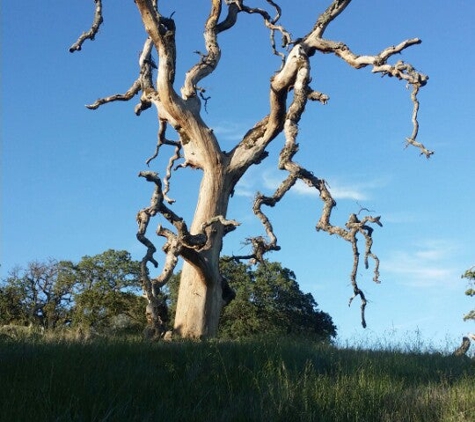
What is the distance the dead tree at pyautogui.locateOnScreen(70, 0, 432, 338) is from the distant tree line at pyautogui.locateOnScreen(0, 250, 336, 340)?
12.5 m

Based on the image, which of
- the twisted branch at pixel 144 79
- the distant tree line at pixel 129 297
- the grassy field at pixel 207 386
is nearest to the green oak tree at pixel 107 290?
the distant tree line at pixel 129 297

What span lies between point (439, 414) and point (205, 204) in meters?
11.4

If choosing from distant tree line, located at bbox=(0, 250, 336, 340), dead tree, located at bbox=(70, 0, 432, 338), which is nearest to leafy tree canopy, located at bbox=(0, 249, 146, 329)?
distant tree line, located at bbox=(0, 250, 336, 340)

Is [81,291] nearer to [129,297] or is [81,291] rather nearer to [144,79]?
[129,297]

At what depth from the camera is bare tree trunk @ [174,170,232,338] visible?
685 inches

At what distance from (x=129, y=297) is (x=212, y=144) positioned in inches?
592

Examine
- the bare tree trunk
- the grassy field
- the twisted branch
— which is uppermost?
the twisted branch

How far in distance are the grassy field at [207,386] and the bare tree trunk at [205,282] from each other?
6.74m

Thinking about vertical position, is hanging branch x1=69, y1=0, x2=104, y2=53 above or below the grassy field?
above

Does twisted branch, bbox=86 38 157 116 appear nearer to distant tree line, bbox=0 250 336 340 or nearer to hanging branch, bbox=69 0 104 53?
hanging branch, bbox=69 0 104 53

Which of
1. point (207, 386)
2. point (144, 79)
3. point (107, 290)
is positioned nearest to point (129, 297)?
point (107, 290)

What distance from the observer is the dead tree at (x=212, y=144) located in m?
16.2

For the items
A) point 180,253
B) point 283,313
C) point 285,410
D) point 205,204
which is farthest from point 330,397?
point 283,313

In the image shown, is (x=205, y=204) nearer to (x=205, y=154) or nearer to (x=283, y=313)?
(x=205, y=154)
